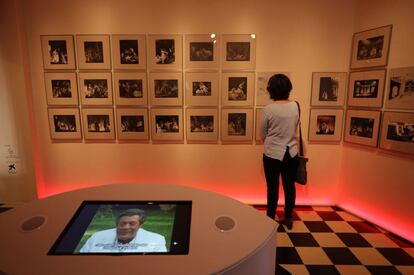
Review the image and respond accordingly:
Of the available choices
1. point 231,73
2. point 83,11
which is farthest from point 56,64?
point 231,73

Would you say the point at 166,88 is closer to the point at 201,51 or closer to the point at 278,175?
the point at 201,51

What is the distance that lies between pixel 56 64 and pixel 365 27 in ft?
12.8

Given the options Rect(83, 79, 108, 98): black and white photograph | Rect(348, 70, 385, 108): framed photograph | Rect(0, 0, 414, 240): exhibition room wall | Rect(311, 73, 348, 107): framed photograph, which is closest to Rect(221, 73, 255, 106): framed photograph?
Rect(0, 0, 414, 240): exhibition room wall

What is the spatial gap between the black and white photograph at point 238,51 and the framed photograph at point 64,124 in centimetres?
217

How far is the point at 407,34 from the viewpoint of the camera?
8.16 feet

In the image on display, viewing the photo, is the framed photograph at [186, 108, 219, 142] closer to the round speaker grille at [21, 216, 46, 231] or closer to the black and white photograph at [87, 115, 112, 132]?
the black and white photograph at [87, 115, 112, 132]

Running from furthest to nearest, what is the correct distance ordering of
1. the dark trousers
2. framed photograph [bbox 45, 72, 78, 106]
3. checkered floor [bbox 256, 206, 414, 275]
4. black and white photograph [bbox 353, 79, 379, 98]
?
framed photograph [bbox 45, 72, 78, 106] < black and white photograph [bbox 353, 79, 379, 98] < the dark trousers < checkered floor [bbox 256, 206, 414, 275]

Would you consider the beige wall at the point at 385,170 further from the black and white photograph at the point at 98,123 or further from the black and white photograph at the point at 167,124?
the black and white photograph at the point at 98,123

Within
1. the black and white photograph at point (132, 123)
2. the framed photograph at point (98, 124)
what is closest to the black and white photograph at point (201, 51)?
the black and white photograph at point (132, 123)

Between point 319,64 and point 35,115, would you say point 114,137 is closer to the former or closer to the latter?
point 35,115

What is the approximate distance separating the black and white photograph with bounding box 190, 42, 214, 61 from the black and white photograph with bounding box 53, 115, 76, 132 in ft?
5.99

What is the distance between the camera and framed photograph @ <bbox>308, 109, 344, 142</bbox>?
10.4 feet

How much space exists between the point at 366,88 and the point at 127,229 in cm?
305

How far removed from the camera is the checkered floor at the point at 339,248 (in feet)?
7.11
